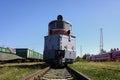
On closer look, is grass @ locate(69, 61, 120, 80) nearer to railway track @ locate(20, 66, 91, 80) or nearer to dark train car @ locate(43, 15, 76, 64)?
railway track @ locate(20, 66, 91, 80)

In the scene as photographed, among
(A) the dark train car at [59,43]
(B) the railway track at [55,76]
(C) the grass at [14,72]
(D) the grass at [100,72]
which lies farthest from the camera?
(A) the dark train car at [59,43]

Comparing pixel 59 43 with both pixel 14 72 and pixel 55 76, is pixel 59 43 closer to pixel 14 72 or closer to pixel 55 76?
pixel 14 72

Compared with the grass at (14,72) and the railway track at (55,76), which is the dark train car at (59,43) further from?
the railway track at (55,76)

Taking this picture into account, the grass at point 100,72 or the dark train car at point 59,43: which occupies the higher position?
the dark train car at point 59,43

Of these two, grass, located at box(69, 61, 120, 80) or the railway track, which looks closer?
the railway track

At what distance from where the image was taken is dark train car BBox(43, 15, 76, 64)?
19.4 meters

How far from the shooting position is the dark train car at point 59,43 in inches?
763

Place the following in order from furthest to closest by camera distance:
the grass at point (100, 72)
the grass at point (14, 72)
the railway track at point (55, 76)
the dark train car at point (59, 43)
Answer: the dark train car at point (59, 43) < the grass at point (100, 72) < the grass at point (14, 72) < the railway track at point (55, 76)

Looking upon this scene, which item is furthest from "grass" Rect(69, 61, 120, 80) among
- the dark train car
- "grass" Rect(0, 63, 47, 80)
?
"grass" Rect(0, 63, 47, 80)

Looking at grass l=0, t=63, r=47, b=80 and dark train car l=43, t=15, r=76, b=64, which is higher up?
dark train car l=43, t=15, r=76, b=64

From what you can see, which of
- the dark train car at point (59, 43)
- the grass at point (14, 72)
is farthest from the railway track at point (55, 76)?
the dark train car at point (59, 43)

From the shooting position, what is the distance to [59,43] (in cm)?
1941

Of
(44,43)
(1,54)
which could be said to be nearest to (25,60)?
(1,54)

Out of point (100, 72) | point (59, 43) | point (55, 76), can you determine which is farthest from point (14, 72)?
point (59, 43)
